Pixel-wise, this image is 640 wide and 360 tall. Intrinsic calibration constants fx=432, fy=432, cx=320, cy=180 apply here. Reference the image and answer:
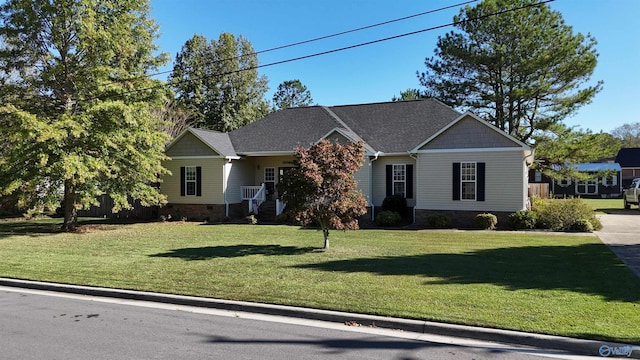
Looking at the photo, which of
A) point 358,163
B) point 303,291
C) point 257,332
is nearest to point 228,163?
point 358,163

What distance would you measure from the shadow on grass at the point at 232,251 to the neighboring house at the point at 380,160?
9.53 m

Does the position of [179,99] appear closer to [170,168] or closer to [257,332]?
[170,168]

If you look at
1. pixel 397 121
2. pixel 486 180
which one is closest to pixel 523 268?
pixel 486 180

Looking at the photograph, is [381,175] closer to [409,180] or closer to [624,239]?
[409,180]

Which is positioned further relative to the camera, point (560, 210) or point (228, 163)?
point (228, 163)

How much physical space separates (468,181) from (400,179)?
3.73m

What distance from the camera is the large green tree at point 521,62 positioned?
26175mm

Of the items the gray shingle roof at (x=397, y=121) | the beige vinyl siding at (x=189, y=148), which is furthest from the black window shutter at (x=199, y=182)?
the gray shingle roof at (x=397, y=121)

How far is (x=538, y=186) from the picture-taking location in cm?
3206

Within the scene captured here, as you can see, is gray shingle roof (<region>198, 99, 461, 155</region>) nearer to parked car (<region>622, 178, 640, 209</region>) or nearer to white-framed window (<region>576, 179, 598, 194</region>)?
parked car (<region>622, 178, 640, 209</region>)

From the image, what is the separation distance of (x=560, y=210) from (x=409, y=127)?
884 cm

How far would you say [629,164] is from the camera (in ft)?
180

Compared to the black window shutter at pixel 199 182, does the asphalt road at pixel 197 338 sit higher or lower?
lower

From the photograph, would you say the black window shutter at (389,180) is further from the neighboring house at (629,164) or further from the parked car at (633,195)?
the neighboring house at (629,164)
